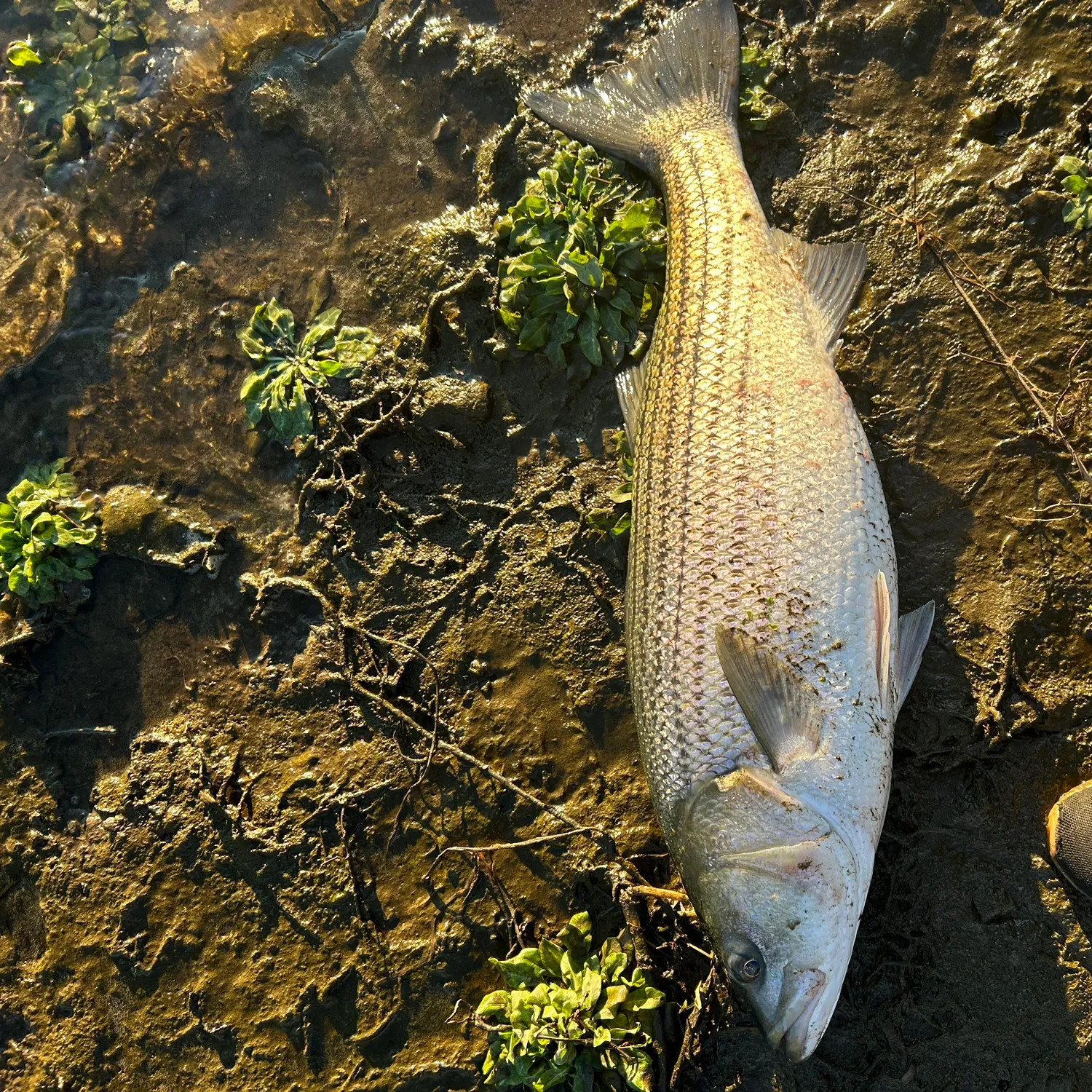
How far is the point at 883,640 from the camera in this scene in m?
3.15

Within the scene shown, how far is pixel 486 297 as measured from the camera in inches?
177

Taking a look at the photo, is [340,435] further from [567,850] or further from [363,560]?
[567,850]

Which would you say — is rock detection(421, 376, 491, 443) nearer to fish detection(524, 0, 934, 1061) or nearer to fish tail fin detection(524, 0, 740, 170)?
fish detection(524, 0, 934, 1061)

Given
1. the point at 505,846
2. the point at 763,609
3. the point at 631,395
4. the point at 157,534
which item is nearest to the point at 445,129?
the point at 631,395

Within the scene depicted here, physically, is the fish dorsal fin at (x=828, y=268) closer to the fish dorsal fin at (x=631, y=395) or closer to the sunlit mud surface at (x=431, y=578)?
the sunlit mud surface at (x=431, y=578)

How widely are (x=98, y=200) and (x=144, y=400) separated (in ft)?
4.57

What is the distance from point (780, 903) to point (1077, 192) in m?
3.48

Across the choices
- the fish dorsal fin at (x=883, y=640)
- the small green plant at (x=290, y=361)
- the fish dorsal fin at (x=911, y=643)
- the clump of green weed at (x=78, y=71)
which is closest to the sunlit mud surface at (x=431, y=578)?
the small green plant at (x=290, y=361)

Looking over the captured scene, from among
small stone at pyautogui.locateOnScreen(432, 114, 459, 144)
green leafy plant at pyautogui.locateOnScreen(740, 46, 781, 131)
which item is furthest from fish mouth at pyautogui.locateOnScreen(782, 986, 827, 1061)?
small stone at pyautogui.locateOnScreen(432, 114, 459, 144)

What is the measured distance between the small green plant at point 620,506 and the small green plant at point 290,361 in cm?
154

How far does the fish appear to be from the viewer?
9.61 ft

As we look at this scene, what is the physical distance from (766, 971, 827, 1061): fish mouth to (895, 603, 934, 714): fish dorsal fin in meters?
1.12

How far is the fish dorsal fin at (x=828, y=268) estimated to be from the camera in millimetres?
3588

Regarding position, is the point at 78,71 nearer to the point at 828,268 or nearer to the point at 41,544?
the point at 41,544
